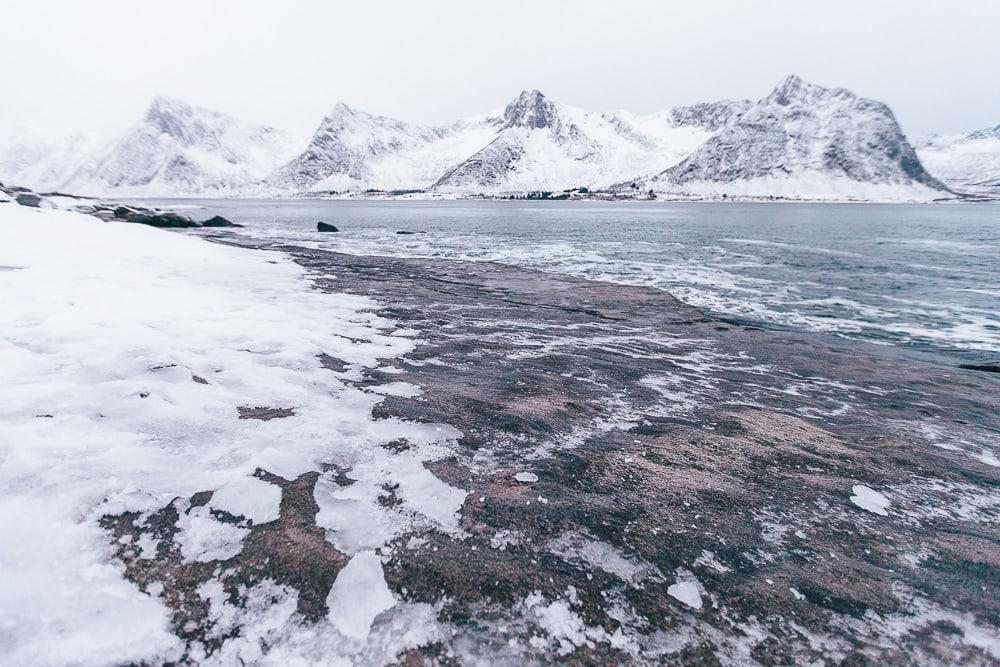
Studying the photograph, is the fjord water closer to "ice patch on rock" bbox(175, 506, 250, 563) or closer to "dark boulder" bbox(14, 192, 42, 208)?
"ice patch on rock" bbox(175, 506, 250, 563)

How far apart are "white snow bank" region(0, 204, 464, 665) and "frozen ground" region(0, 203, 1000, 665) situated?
0.02m

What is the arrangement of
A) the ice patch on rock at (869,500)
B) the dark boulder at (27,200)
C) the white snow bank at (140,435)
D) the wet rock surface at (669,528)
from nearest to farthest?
the white snow bank at (140,435), the wet rock surface at (669,528), the ice patch on rock at (869,500), the dark boulder at (27,200)

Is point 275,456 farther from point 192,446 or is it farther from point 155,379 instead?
point 155,379

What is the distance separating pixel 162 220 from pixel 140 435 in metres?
38.3

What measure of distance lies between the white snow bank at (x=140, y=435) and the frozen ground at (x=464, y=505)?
2 cm

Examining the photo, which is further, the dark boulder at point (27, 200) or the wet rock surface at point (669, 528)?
the dark boulder at point (27, 200)

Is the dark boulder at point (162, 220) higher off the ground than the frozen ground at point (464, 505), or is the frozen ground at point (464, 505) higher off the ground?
the dark boulder at point (162, 220)

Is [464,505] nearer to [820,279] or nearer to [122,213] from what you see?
[820,279]

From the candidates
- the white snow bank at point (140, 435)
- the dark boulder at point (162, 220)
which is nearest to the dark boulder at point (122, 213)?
the dark boulder at point (162, 220)

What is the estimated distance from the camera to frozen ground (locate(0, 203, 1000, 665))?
8.52 ft

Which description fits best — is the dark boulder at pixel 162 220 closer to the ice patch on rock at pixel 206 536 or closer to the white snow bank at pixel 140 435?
the white snow bank at pixel 140 435

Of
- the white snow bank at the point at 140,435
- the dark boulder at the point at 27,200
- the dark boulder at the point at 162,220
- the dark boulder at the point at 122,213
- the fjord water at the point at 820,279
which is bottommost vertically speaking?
the fjord water at the point at 820,279

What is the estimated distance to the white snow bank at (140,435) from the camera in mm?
2547

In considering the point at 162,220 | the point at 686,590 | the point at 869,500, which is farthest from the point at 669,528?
the point at 162,220
